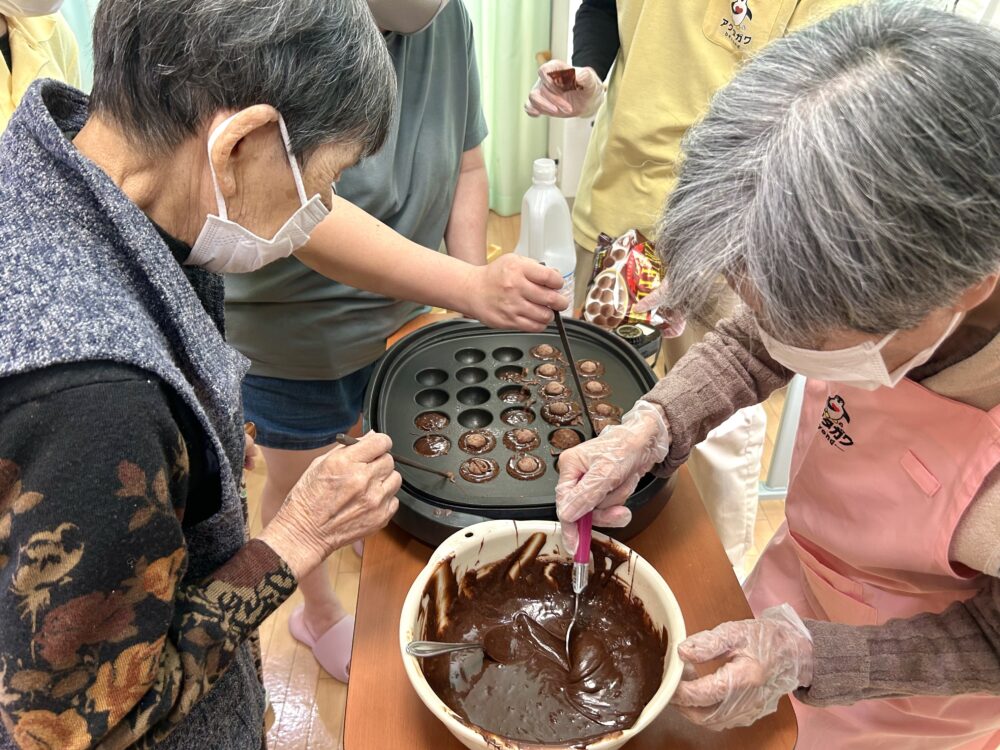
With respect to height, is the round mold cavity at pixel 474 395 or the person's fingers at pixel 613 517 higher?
the person's fingers at pixel 613 517

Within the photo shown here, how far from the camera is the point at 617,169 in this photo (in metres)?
1.85

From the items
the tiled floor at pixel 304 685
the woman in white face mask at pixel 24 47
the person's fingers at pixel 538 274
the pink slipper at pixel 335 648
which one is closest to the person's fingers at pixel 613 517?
the person's fingers at pixel 538 274

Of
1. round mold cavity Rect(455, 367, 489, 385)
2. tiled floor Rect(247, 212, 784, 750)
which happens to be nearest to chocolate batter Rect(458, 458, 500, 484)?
round mold cavity Rect(455, 367, 489, 385)

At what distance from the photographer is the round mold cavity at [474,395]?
1304 mm

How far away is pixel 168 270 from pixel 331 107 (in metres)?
0.26

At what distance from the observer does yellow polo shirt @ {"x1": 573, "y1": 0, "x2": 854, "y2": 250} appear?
1.57m

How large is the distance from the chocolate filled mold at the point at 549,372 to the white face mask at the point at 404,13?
0.67 m

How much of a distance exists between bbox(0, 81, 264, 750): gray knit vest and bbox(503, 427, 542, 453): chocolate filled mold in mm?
472

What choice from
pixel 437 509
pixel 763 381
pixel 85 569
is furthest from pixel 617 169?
pixel 85 569

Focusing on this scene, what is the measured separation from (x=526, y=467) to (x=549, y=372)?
27 centimetres

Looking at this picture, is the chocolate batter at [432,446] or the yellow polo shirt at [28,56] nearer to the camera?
the chocolate batter at [432,446]

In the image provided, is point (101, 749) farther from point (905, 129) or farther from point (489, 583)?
point (905, 129)

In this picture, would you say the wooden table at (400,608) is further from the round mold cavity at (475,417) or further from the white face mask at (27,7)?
the white face mask at (27,7)

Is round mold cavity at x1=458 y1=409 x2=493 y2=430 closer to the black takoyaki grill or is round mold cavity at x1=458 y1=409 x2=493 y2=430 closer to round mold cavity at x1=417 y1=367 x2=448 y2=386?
the black takoyaki grill
